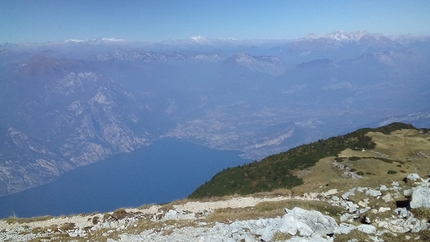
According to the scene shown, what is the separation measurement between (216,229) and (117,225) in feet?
27.6

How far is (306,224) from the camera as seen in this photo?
14992 millimetres

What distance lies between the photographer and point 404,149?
2202 inches

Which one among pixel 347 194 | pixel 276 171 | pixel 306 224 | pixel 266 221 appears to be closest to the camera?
pixel 306 224

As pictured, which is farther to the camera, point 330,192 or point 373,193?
point 330,192

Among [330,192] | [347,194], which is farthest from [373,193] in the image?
[330,192]

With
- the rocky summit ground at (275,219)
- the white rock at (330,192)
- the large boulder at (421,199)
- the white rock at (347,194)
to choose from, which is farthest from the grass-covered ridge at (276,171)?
the large boulder at (421,199)

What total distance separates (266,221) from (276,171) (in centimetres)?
3564

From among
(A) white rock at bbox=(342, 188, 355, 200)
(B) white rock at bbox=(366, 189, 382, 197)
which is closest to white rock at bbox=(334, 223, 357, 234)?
(B) white rock at bbox=(366, 189, 382, 197)

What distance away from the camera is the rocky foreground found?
47.0ft

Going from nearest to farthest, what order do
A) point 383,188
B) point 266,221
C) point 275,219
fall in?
point 275,219 < point 266,221 < point 383,188

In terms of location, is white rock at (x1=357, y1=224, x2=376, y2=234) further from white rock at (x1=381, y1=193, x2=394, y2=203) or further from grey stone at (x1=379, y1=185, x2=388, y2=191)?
grey stone at (x1=379, y1=185, x2=388, y2=191)

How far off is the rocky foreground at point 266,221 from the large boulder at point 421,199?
46 millimetres

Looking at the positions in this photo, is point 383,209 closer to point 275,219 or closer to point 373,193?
point 373,193

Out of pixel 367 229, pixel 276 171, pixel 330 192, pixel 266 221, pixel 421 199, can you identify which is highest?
pixel 421 199
